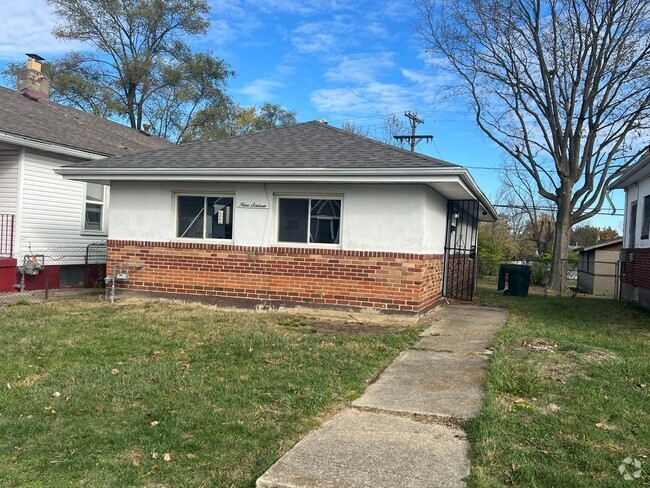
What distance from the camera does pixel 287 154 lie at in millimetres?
10203

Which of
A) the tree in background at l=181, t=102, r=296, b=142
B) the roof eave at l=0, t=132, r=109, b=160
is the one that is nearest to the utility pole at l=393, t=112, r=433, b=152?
the tree in background at l=181, t=102, r=296, b=142

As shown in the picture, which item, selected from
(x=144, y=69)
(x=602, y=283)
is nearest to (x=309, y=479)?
(x=602, y=283)

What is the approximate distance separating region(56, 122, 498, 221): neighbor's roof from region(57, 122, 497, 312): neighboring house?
2 centimetres

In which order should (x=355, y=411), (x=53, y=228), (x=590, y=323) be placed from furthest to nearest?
1. (x=53, y=228)
2. (x=590, y=323)
3. (x=355, y=411)

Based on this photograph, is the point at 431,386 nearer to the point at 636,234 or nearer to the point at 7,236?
the point at 7,236

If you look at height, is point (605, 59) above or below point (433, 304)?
above

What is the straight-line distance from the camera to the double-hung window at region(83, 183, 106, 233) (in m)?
13.7

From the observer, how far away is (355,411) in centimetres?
442

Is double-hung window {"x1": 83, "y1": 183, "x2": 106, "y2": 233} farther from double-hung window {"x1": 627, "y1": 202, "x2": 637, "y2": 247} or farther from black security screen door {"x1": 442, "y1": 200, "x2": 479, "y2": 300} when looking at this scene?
double-hung window {"x1": 627, "y1": 202, "x2": 637, "y2": 247}

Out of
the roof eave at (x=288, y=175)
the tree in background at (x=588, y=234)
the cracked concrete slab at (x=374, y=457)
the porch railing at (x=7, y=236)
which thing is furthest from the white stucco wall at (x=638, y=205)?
the tree in background at (x=588, y=234)

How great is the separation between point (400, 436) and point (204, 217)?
7.37 metres

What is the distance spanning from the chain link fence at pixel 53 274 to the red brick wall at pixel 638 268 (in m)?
13.5

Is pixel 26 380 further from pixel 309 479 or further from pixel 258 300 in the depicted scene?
pixel 258 300

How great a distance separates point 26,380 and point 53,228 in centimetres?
835
